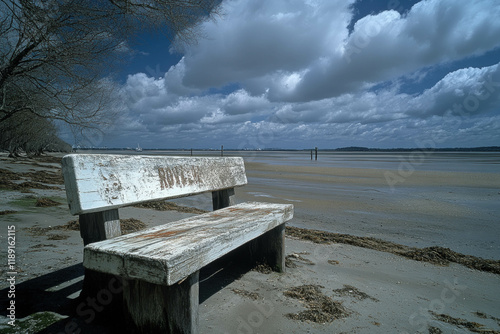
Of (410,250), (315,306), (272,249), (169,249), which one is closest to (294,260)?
(272,249)

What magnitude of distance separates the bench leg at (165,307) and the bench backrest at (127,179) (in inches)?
22.0

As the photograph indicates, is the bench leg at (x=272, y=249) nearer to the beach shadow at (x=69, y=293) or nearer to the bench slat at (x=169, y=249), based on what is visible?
the beach shadow at (x=69, y=293)

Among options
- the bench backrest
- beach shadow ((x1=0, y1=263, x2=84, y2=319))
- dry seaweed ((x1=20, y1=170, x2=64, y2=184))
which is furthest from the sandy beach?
dry seaweed ((x1=20, y1=170, x2=64, y2=184))

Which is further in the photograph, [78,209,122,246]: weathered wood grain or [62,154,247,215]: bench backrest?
[78,209,122,246]: weathered wood grain

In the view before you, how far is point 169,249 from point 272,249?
169cm

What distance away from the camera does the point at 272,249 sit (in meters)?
2.93

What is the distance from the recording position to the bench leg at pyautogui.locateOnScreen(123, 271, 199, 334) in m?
1.53

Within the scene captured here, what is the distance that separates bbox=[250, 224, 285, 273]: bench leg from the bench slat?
69 cm

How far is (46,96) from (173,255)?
602cm

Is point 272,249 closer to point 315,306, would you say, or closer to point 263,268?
point 263,268

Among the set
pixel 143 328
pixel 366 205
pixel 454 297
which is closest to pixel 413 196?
pixel 366 205

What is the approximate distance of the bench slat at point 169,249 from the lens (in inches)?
52.3

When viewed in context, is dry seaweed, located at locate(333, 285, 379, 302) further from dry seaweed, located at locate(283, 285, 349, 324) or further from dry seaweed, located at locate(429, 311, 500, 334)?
dry seaweed, located at locate(429, 311, 500, 334)

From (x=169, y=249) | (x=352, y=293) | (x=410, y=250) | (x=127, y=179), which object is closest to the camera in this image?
(x=169, y=249)
